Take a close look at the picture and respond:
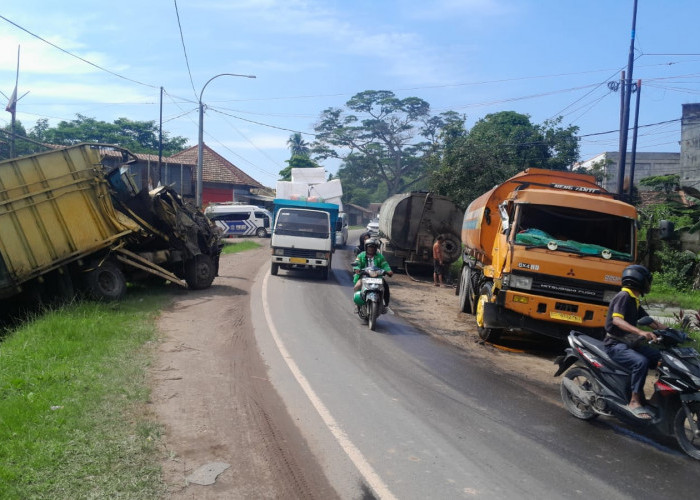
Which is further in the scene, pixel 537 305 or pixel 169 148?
pixel 169 148

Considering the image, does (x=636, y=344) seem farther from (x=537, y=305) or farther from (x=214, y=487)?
(x=214, y=487)

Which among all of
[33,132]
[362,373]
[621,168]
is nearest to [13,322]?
[362,373]

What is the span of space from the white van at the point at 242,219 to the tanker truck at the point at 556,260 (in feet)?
106

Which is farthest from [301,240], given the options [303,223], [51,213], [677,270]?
[677,270]

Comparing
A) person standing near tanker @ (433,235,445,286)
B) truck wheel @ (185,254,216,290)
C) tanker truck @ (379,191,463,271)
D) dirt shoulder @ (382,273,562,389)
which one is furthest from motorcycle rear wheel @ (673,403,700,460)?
tanker truck @ (379,191,463,271)

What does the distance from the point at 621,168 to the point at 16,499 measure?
1949 centimetres

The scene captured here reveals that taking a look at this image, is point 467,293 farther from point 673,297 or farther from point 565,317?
point 673,297

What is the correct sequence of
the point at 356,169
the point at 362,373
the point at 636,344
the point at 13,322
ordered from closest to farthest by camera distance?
the point at 636,344
the point at 362,373
the point at 13,322
the point at 356,169

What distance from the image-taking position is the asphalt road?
4594 millimetres

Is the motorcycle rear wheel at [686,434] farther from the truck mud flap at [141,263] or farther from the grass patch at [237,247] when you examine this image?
the grass patch at [237,247]

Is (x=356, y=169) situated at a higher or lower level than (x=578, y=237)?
lower

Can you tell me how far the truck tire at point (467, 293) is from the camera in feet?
45.2

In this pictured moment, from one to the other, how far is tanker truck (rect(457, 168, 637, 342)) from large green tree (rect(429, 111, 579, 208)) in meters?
13.5

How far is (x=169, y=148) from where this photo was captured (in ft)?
188
